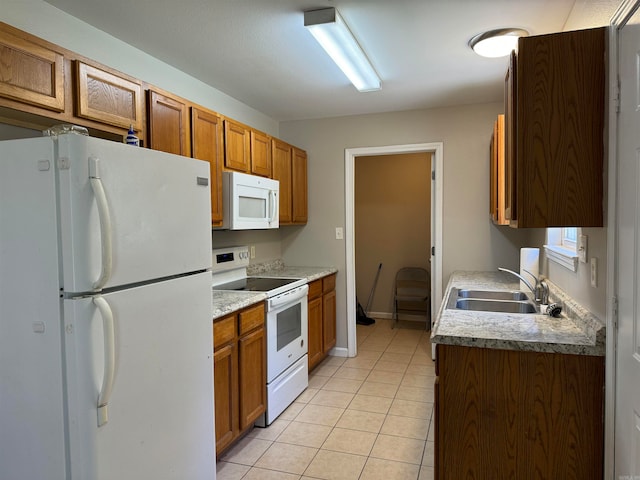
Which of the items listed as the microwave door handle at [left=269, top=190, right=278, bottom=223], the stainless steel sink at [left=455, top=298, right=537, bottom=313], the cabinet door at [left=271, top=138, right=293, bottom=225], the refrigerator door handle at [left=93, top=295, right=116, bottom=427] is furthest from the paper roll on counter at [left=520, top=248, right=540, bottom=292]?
the refrigerator door handle at [left=93, top=295, right=116, bottom=427]

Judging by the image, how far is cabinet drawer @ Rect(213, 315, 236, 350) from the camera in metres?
2.21

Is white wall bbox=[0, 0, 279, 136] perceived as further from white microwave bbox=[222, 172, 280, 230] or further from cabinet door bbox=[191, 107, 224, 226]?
white microwave bbox=[222, 172, 280, 230]

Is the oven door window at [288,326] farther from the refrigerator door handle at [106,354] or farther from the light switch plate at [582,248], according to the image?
the light switch plate at [582,248]

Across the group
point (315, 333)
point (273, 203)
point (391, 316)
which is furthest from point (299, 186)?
point (391, 316)

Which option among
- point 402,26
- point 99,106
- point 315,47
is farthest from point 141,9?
point 402,26

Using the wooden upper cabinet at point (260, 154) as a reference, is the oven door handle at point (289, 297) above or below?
below

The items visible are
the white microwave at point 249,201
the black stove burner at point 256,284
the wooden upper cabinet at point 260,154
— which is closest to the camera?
the white microwave at point 249,201

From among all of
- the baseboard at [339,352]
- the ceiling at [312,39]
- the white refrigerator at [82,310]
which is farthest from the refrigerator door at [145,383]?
the baseboard at [339,352]

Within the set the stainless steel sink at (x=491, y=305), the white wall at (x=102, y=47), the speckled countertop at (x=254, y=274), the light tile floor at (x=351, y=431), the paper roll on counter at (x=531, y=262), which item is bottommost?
the light tile floor at (x=351, y=431)

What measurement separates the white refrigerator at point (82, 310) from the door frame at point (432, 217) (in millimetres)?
2646

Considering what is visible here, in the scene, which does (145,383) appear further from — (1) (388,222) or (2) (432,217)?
(1) (388,222)

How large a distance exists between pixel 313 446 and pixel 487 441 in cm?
122

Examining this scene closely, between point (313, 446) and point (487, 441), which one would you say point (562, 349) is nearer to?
point (487, 441)

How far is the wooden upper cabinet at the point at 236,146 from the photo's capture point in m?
2.85
